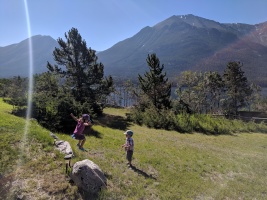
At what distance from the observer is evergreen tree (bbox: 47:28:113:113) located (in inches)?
957

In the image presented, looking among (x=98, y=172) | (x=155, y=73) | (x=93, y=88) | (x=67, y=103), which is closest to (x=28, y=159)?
(x=98, y=172)

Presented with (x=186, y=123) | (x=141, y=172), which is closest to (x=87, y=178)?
(x=141, y=172)

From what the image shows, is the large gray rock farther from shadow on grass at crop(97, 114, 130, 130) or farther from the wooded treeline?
shadow on grass at crop(97, 114, 130, 130)

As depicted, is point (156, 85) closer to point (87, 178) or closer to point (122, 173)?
point (122, 173)

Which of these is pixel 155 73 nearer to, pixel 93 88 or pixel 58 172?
pixel 93 88

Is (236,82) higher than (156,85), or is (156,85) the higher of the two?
(236,82)

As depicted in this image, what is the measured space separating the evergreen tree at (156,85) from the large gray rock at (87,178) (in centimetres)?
2274

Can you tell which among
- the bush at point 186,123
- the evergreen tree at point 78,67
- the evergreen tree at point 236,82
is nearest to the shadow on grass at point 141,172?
the bush at point 186,123

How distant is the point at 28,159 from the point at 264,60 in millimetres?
226022

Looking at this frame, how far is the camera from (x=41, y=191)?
4777mm

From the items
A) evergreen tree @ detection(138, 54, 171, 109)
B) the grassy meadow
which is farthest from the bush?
the grassy meadow

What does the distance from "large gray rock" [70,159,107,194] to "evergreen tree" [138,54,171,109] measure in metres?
22.7

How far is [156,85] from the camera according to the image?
2783 cm

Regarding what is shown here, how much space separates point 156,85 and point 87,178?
23365 millimetres
